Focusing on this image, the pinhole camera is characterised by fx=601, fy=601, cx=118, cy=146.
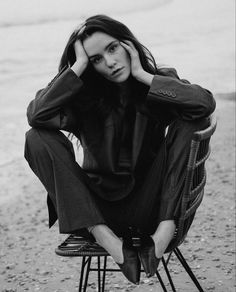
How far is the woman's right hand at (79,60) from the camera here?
2.88 meters

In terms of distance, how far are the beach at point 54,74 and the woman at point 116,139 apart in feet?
3.46

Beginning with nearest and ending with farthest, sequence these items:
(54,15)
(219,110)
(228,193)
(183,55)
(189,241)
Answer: (189,241) < (228,193) < (219,110) < (183,55) < (54,15)

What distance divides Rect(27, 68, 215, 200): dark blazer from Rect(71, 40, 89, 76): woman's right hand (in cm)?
4

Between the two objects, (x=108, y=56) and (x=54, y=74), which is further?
(x=54, y=74)

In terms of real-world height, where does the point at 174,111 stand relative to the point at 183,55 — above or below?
above

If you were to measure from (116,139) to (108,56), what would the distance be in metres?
0.43

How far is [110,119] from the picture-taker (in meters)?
3.04

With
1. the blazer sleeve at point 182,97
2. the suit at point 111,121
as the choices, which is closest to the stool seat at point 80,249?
the suit at point 111,121

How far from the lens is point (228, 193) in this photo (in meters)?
5.19

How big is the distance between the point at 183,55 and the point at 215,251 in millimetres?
7114

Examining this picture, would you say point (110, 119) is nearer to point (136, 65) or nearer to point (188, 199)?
point (136, 65)

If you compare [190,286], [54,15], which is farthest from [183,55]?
[190,286]

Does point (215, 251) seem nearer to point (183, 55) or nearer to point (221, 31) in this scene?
point (183, 55)

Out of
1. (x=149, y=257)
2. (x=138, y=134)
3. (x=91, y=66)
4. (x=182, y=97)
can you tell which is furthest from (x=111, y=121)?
(x=149, y=257)
